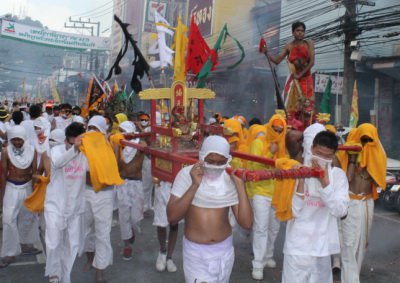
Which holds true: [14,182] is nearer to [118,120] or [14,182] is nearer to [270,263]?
[118,120]

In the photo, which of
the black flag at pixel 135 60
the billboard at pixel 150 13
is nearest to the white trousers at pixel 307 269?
the black flag at pixel 135 60

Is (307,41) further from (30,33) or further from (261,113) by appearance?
(30,33)

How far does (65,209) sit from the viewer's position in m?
4.77

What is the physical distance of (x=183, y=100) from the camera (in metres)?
5.36

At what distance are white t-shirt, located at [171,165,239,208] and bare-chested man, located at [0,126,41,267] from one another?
303 cm

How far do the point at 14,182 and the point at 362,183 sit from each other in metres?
4.26

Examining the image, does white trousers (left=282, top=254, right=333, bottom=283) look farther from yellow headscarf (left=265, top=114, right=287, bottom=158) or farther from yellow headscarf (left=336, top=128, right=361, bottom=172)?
yellow headscarf (left=265, top=114, right=287, bottom=158)

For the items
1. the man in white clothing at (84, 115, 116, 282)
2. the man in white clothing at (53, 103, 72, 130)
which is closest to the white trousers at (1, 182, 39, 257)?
the man in white clothing at (84, 115, 116, 282)

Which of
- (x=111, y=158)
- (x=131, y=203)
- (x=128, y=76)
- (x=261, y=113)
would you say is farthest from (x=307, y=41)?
(x=128, y=76)

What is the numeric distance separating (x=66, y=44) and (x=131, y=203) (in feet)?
85.4

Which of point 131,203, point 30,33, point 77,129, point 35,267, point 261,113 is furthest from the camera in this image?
point 30,33

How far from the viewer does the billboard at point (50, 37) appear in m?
27.3

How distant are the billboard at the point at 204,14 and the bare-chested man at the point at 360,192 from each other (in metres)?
26.9

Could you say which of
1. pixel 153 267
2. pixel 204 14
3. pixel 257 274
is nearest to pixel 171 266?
pixel 153 267
